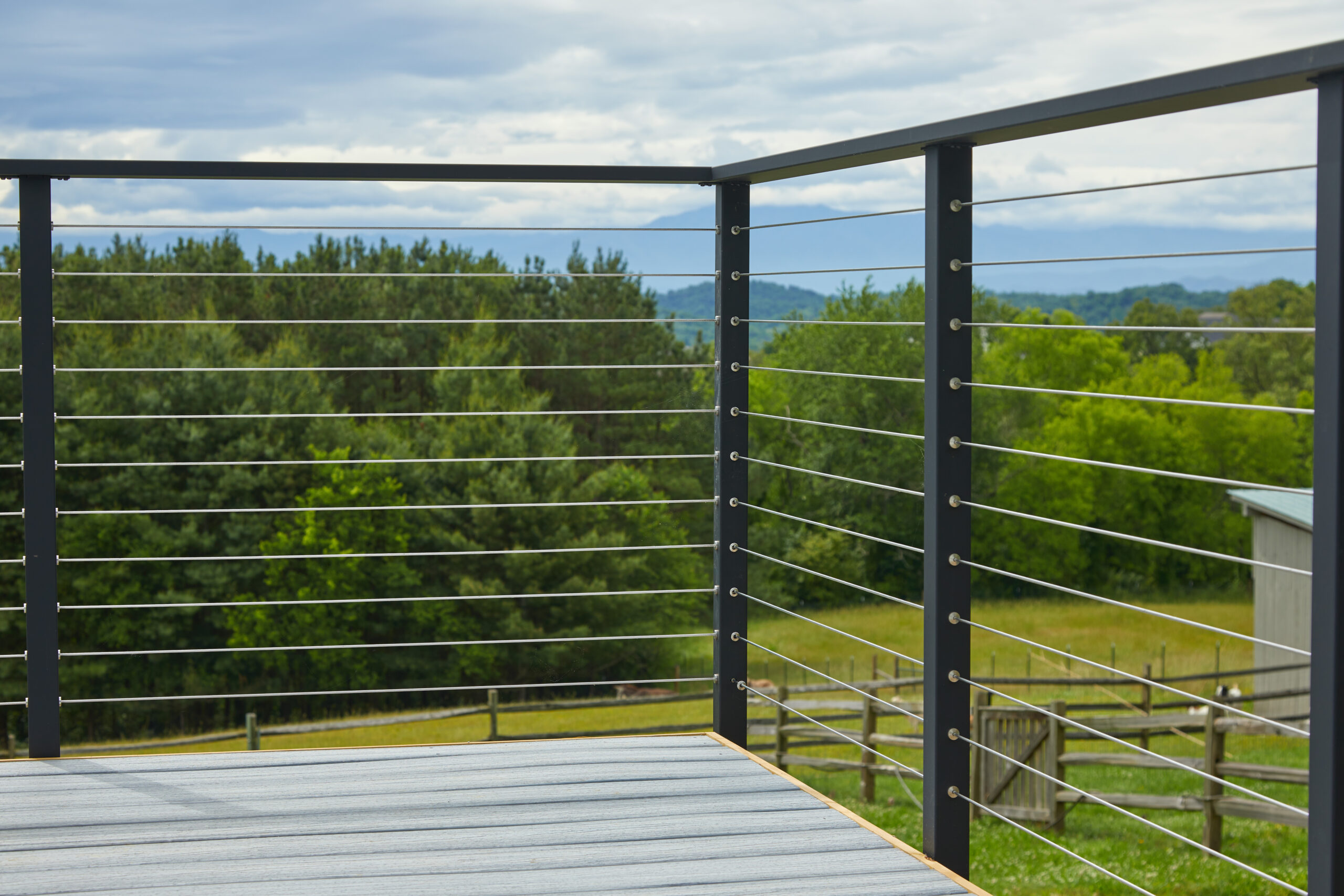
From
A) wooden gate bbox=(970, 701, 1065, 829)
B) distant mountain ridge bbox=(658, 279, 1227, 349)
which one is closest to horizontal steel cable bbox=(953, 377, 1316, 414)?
wooden gate bbox=(970, 701, 1065, 829)

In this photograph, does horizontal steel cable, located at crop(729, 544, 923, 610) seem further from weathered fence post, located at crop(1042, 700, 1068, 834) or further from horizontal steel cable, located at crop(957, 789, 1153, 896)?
weathered fence post, located at crop(1042, 700, 1068, 834)

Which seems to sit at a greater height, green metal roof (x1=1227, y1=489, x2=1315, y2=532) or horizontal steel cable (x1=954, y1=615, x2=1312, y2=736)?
horizontal steel cable (x1=954, y1=615, x2=1312, y2=736)

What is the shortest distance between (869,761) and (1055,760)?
8.26ft

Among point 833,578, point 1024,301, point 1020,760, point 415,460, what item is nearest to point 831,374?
point 833,578

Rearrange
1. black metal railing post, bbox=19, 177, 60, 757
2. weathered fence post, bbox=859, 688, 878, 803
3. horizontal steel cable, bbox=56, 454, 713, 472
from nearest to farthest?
1. horizontal steel cable, bbox=56, 454, 713, 472
2. black metal railing post, bbox=19, 177, 60, 757
3. weathered fence post, bbox=859, 688, 878, 803

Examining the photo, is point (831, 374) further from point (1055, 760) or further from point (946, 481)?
point (1055, 760)

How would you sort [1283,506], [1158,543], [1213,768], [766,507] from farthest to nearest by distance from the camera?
1. [766,507]
2. [1283,506]
3. [1213,768]
4. [1158,543]

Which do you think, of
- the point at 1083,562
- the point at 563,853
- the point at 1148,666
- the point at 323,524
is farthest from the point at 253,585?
the point at 563,853

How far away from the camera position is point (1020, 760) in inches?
299

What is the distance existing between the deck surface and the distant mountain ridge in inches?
875

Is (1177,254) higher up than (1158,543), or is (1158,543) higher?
(1177,254)

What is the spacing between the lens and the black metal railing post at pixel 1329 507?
1.14 metres

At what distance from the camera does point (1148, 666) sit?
1431cm

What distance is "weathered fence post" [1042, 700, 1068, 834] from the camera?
7.51m
